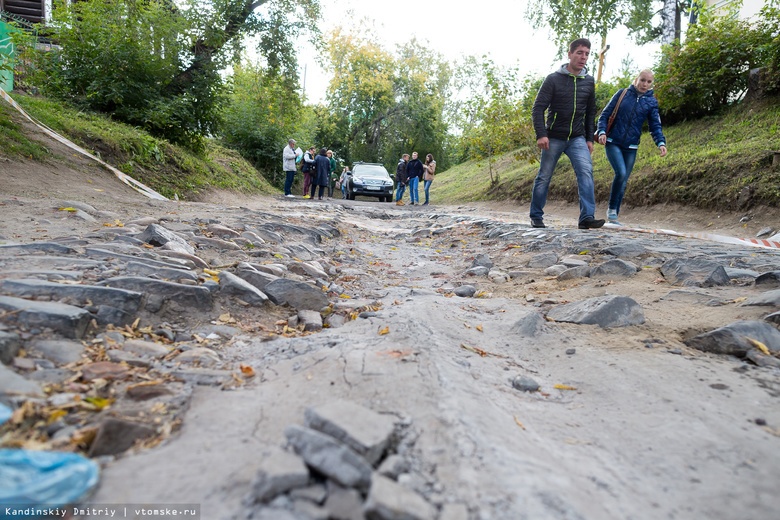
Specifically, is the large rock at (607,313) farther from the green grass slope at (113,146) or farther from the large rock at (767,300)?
the green grass slope at (113,146)

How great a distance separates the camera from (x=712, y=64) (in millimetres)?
10406

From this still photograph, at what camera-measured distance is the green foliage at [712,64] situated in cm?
996

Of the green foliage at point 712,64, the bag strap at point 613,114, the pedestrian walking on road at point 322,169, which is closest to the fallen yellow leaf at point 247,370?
the bag strap at point 613,114

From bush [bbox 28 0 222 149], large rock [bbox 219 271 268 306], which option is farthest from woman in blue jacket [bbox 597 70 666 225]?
bush [bbox 28 0 222 149]

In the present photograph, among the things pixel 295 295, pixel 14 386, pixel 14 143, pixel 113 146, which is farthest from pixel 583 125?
pixel 113 146

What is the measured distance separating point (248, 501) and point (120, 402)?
2.27 feet

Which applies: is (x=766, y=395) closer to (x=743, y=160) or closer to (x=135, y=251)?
(x=135, y=251)

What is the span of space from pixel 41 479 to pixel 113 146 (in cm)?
889

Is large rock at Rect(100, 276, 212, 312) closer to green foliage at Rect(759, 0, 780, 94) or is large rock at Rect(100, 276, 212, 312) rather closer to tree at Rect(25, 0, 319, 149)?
tree at Rect(25, 0, 319, 149)

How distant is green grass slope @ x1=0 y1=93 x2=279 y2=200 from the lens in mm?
6656

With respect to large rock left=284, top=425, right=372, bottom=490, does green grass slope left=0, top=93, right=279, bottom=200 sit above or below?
above

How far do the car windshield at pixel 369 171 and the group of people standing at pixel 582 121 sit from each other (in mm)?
14553

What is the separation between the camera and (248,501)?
1079 mm

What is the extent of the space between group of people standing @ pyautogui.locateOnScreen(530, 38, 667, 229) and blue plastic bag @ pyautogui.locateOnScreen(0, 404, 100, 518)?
5.49 meters
